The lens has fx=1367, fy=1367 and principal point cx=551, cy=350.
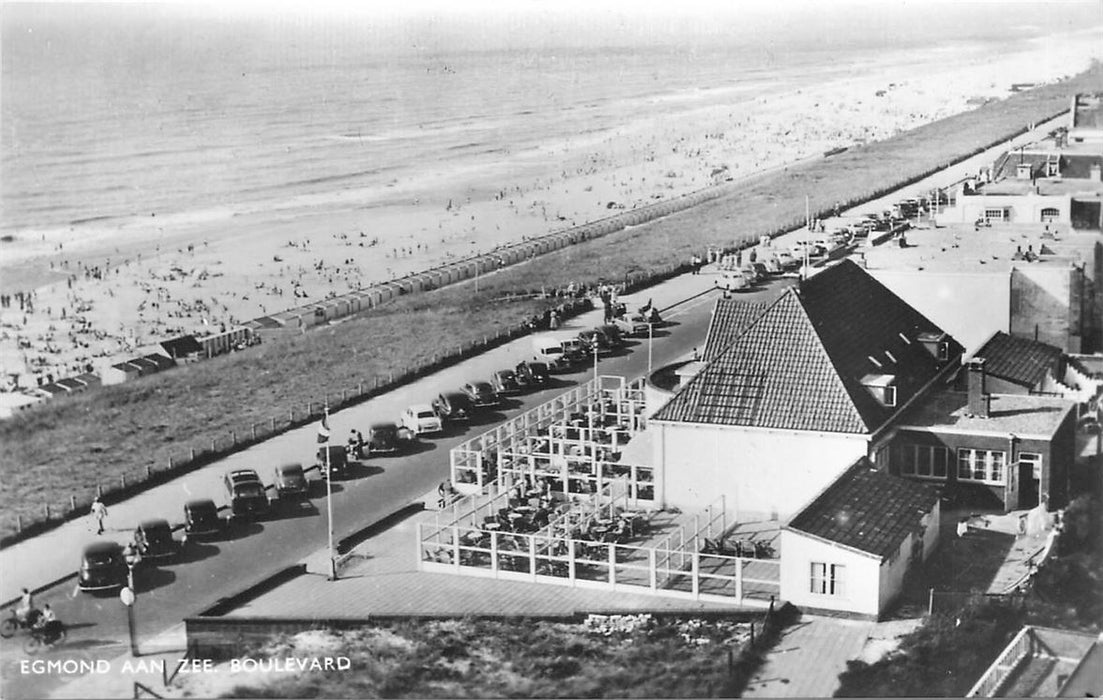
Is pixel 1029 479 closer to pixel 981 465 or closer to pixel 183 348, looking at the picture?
pixel 981 465

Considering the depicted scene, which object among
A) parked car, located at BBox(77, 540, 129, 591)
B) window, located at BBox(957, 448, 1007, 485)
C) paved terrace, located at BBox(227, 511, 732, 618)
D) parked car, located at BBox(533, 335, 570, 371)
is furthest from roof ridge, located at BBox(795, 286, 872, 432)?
parked car, located at BBox(533, 335, 570, 371)

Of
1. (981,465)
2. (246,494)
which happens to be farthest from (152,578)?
(981,465)

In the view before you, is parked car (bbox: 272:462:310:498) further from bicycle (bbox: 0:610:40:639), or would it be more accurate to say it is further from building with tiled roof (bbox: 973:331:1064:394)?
building with tiled roof (bbox: 973:331:1064:394)

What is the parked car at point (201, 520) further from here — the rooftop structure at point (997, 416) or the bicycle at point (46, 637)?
the rooftop structure at point (997, 416)

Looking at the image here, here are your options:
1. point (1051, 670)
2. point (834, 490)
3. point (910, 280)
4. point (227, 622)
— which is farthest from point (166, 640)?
point (910, 280)

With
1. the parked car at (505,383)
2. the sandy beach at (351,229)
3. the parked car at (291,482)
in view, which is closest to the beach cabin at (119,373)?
the sandy beach at (351,229)

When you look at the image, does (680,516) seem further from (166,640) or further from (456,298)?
(456,298)
